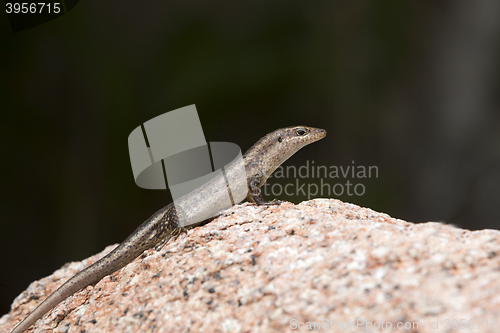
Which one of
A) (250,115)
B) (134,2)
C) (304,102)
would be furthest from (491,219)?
(134,2)

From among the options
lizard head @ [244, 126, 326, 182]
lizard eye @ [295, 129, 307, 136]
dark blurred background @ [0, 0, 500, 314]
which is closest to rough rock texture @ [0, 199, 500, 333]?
lizard head @ [244, 126, 326, 182]

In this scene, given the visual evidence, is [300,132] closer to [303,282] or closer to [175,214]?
[175,214]

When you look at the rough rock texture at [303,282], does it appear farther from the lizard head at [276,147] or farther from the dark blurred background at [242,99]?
the dark blurred background at [242,99]

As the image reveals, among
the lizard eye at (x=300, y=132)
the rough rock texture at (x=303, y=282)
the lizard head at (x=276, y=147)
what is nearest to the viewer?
the rough rock texture at (x=303, y=282)

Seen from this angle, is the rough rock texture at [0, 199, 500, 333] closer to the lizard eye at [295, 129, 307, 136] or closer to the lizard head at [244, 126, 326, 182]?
the lizard head at [244, 126, 326, 182]

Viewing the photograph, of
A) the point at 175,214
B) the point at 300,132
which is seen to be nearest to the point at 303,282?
the point at 175,214

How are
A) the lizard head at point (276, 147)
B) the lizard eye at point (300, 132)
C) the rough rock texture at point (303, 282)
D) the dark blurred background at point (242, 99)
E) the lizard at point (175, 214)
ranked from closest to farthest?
the rough rock texture at point (303, 282) → the lizard at point (175, 214) → the lizard head at point (276, 147) → the lizard eye at point (300, 132) → the dark blurred background at point (242, 99)

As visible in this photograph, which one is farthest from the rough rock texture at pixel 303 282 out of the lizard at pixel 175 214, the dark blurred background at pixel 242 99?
the dark blurred background at pixel 242 99
